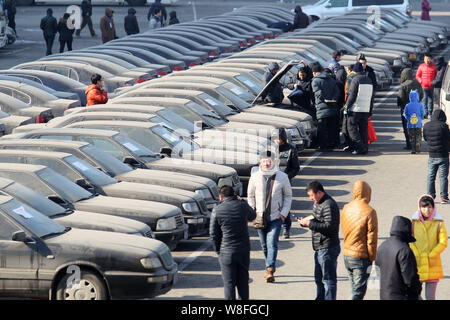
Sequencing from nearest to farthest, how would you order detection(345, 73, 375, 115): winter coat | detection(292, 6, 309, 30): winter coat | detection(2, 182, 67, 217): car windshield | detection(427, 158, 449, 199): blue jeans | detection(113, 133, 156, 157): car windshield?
1. detection(2, 182, 67, 217): car windshield
2. detection(113, 133, 156, 157): car windshield
3. detection(427, 158, 449, 199): blue jeans
4. detection(345, 73, 375, 115): winter coat
5. detection(292, 6, 309, 30): winter coat

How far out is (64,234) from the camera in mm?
11336

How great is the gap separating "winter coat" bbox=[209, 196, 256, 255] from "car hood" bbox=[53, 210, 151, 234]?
1.44 m

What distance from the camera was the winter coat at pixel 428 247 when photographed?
10.4 meters

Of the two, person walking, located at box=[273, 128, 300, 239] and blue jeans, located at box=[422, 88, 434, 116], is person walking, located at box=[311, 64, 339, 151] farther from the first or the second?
person walking, located at box=[273, 128, 300, 239]

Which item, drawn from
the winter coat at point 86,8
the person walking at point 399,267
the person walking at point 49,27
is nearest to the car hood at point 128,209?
the person walking at point 399,267

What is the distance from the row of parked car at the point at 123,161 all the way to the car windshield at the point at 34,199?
2 cm

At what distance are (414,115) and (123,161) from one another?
7103mm

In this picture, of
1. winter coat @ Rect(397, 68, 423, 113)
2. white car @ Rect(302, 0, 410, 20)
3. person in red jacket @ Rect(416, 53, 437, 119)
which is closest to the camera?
winter coat @ Rect(397, 68, 423, 113)

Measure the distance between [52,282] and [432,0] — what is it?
60.3m

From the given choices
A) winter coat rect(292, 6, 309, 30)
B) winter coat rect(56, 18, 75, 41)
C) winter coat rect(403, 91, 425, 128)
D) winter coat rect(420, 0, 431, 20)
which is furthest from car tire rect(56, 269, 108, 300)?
winter coat rect(420, 0, 431, 20)

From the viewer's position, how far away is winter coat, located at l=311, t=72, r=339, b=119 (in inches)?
791

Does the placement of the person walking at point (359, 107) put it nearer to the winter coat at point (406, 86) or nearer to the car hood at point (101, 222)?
the winter coat at point (406, 86)

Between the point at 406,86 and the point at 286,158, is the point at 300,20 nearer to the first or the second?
the point at 406,86
